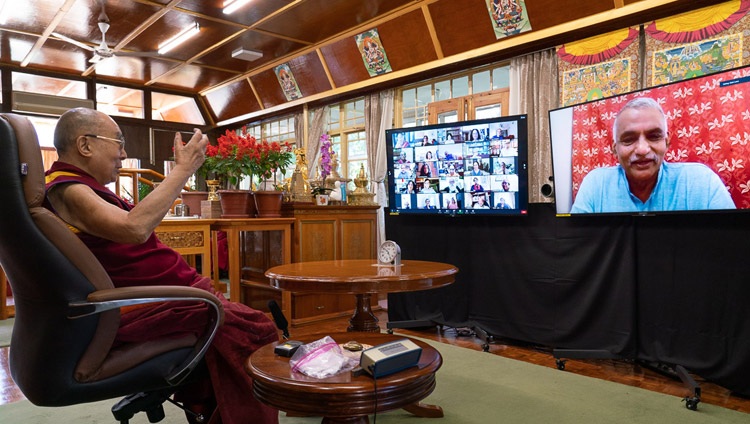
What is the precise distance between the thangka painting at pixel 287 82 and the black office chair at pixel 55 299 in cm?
558

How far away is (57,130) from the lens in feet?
4.87

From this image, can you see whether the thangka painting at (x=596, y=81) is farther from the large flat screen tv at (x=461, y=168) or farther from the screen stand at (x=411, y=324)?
the screen stand at (x=411, y=324)

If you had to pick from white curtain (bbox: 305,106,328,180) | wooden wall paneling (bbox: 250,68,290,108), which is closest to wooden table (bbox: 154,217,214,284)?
white curtain (bbox: 305,106,328,180)

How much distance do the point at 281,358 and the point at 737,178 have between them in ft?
7.93

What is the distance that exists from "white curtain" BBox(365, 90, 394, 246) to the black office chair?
177 inches

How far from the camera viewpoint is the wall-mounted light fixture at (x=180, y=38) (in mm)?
5477

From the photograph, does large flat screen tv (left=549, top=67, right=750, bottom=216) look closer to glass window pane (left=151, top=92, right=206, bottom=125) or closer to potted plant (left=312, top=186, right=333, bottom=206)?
potted plant (left=312, top=186, right=333, bottom=206)

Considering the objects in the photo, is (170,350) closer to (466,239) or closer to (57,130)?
(57,130)

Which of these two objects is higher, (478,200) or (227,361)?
(478,200)

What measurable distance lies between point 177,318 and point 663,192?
104 inches

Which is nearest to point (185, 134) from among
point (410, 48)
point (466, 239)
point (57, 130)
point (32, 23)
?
point (32, 23)

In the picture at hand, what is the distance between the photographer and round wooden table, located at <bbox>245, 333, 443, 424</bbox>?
50.3 inches

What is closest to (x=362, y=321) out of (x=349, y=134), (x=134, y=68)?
(x=349, y=134)

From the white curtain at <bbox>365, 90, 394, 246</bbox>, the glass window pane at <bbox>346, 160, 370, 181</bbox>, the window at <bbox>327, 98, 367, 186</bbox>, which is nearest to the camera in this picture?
the white curtain at <bbox>365, 90, 394, 246</bbox>
